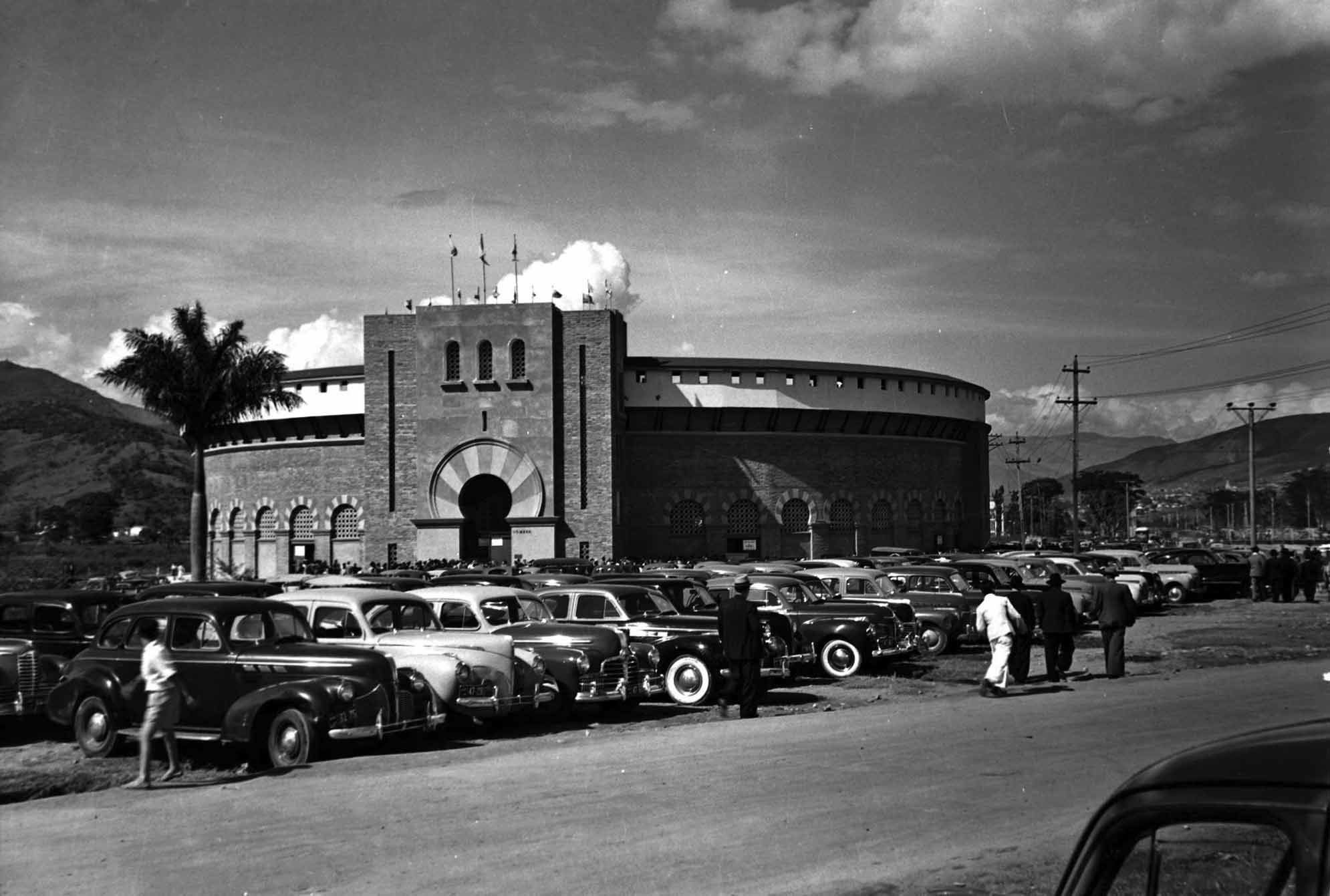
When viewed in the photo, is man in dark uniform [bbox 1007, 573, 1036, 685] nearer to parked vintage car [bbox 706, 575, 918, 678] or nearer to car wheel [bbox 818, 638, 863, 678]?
parked vintage car [bbox 706, 575, 918, 678]

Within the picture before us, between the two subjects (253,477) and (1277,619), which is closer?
(1277,619)

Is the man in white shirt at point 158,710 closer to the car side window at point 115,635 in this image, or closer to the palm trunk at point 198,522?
the car side window at point 115,635

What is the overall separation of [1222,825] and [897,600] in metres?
21.2

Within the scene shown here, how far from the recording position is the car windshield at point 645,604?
60.2 feet

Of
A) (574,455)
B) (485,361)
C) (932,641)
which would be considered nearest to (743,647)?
(932,641)

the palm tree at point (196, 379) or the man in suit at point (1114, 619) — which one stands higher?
the palm tree at point (196, 379)

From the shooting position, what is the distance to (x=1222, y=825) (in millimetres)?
2699

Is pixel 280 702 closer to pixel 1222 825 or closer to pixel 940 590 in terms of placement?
pixel 1222 825

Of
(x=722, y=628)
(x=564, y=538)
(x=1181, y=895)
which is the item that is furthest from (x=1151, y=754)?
(x=564, y=538)

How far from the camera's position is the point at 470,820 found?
31.3 feet

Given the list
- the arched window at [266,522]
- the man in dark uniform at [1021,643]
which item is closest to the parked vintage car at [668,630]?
the man in dark uniform at [1021,643]

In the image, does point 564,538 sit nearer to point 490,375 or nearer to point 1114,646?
point 490,375

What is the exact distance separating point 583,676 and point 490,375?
37.9 m

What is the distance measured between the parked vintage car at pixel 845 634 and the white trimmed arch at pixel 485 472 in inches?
1247
